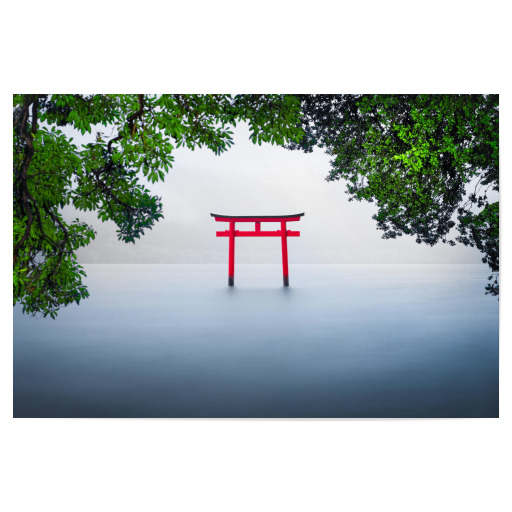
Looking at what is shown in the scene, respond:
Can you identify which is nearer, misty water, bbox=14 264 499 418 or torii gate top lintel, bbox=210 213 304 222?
misty water, bbox=14 264 499 418

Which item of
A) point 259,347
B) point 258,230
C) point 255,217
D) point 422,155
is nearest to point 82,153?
point 255,217

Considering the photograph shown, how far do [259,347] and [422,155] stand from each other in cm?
183

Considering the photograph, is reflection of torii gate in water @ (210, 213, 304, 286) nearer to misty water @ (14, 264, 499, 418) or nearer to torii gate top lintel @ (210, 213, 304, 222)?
torii gate top lintel @ (210, 213, 304, 222)

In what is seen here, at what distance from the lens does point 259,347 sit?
410 cm

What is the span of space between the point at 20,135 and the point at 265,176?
1.67 m

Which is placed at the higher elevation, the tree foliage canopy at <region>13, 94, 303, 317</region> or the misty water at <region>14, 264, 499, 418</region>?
the tree foliage canopy at <region>13, 94, 303, 317</region>

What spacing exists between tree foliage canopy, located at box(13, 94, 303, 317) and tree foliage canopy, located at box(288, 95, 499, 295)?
402 mm

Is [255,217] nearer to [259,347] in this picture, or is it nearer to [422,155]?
[259,347]

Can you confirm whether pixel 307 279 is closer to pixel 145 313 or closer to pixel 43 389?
pixel 145 313

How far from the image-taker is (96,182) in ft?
11.7

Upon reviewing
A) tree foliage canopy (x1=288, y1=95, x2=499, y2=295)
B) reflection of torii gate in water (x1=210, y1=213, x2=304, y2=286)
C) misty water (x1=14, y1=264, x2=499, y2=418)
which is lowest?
misty water (x1=14, y1=264, x2=499, y2=418)

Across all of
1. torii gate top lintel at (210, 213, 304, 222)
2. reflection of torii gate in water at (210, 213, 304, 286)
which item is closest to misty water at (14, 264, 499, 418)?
reflection of torii gate in water at (210, 213, 304, 286)

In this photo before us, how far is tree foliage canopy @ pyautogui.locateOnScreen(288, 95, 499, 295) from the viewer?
140 inches

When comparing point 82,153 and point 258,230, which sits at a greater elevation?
point 82,153
